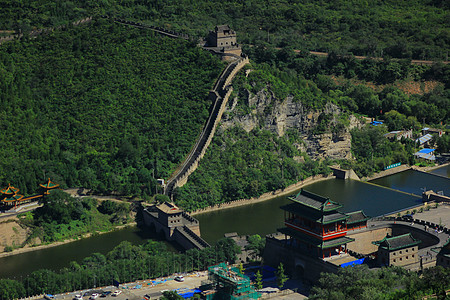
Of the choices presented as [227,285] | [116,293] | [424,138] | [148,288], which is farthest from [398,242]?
[424,138]

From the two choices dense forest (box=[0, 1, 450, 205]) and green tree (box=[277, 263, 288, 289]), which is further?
dense forest (box=[0, 1, 450, 205])

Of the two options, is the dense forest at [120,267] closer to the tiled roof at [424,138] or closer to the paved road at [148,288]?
the paved road at [148,288]

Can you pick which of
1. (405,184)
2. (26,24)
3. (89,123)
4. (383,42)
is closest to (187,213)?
(89,123)

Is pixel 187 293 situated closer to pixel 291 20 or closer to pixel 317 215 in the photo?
pixel 317 215

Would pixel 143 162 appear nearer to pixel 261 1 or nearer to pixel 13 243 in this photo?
pixel 13 243

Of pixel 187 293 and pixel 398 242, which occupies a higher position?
pixel 398 242

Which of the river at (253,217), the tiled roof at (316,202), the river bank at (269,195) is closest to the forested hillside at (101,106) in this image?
the river bank at (269,195)

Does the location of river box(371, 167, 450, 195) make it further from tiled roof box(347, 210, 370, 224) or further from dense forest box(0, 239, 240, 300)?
dense forest box(0, 239, 240, 300)

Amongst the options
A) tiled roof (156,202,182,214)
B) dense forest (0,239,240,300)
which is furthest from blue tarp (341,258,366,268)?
tiled roof (156,202,182,214)
